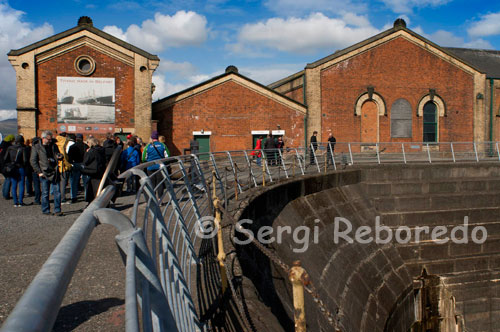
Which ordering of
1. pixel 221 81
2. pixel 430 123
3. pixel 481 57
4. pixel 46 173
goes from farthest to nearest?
pixel 481 57, pixel 430 123, pixel 221 81, pixel 46 173

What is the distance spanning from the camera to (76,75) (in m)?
22.5

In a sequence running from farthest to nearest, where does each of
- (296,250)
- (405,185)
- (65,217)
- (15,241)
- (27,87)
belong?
(27,87) → (405,185) → (296,250) → (65,217) → (15,241)

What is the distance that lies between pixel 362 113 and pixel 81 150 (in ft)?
71.7

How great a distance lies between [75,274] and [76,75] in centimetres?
2029

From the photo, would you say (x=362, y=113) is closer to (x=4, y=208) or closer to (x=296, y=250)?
(x=296, y=250)

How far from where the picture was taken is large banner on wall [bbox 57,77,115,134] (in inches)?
880

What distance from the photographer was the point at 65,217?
8.48 m

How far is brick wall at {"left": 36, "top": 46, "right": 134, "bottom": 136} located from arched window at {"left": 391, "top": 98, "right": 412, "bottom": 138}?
17.6m

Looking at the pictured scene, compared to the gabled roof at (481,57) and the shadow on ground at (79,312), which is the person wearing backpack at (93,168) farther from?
the gabled roof at (481,57)

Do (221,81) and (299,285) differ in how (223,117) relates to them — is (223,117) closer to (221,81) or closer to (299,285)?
(221,81)

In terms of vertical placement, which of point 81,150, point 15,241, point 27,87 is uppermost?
point 27,87

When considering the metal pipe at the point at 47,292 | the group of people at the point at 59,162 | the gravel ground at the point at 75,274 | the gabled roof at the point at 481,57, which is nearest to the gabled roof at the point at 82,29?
the group of people at the point at 59,162

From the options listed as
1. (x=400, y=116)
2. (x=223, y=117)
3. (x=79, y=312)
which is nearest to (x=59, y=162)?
(x=79, y=312)

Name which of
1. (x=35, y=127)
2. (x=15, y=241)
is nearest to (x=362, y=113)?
(x=35, y=127)
